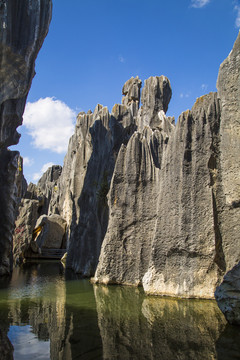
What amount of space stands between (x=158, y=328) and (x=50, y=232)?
2761 cm

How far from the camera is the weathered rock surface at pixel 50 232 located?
32.2 meters

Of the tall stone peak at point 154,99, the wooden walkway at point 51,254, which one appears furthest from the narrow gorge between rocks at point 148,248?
the wooden walkway at point 51,254

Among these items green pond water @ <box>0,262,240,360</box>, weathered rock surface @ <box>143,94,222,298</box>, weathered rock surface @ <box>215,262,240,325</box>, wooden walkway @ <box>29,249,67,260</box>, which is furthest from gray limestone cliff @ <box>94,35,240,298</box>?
wooden walkway @ <box>29,249,67,260</box>

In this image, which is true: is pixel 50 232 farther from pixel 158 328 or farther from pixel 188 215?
pixel 158 328

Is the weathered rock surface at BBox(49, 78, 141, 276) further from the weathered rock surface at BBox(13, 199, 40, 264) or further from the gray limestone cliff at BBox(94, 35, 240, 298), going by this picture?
the weathered rock surface at BBox(13, 199, 40, 264)

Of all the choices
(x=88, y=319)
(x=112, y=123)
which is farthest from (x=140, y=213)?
(x=112, y=123)

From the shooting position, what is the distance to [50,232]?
3225 centimetres

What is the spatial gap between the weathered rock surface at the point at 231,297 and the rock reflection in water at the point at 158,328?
0.28m

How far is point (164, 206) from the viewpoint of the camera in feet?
34.3

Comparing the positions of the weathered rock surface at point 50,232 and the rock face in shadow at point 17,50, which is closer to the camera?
the rock face in shadow at point 17,50

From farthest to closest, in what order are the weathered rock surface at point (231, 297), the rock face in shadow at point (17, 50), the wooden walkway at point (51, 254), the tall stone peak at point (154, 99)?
the wooden walkway at point (51, 254), the tall stone peak at point (154, 99), the rock face in shadow at point (17, 50), the weathered rock surface at point (231, 297)

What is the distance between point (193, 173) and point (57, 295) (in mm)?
5920

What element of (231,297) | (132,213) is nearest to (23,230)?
(132,213)

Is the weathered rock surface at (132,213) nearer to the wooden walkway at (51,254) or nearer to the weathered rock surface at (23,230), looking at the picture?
the weathered rock surface at (23,230)
